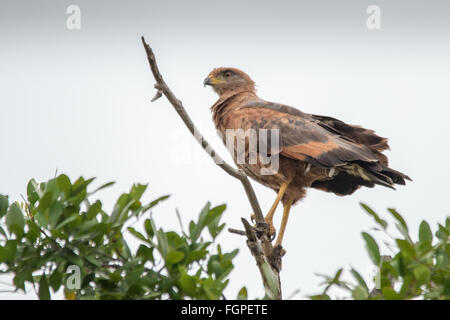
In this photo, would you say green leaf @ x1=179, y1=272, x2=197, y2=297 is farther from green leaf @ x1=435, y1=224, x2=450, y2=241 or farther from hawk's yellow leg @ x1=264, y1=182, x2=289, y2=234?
hawk's yellow leg @ x1=264, y1=182, x2=289, y2=234

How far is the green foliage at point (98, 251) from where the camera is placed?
3734 millimetres

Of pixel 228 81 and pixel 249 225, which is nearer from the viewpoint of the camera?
pixel 249 225

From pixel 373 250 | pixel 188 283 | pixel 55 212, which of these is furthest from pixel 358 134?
pixel 55 212

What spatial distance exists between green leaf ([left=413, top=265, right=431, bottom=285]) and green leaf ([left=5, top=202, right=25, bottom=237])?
2434 mm

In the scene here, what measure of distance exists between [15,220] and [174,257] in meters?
1.06

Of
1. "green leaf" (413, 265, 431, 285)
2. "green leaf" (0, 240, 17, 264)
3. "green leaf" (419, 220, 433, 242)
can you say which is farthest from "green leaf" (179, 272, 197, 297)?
"green leaf" (419, 220, 433, 242)

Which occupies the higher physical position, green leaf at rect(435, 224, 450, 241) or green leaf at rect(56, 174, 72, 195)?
green leaf at rect(56, 174, 72, 195)

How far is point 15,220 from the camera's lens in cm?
386

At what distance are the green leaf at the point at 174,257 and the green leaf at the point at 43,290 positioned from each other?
0.77 m

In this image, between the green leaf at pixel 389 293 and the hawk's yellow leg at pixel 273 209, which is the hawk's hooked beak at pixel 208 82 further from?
the green leaf at pixel 389 293

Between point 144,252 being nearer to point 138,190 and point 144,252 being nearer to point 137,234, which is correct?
point 137,234

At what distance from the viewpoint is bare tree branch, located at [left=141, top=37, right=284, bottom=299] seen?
14.2 feet

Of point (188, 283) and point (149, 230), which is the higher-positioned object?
point (149, 230)

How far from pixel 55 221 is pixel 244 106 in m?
3.90
